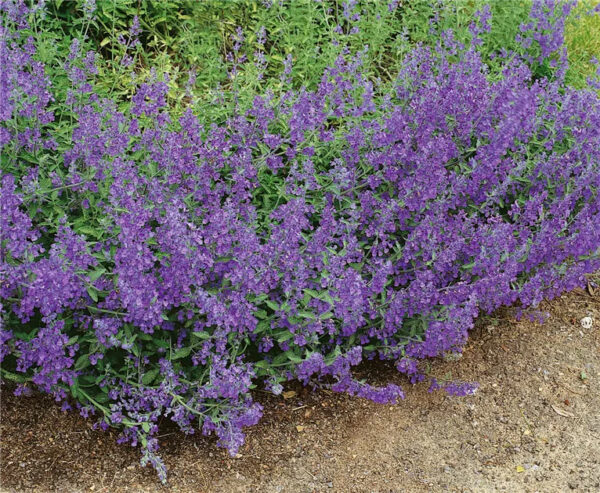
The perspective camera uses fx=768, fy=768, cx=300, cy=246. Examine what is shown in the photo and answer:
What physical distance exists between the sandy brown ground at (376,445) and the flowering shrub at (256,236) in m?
0.13

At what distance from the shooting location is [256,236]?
3.15 m

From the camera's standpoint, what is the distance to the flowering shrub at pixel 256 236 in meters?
2.98

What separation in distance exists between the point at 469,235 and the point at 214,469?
1581 mm

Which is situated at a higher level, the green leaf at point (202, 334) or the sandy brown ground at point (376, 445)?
the green leaf at point (202, 334)

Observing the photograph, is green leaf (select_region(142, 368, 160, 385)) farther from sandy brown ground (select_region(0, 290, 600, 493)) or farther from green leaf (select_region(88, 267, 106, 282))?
green leaf (select_region(88, 267, 106, 282))

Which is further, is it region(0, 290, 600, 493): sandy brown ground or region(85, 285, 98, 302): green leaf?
region(0, 290, 600, 493): sandy brown ground

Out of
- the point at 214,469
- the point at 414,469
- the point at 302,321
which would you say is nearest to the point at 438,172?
the point at 302,321

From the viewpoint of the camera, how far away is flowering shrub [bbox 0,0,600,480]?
9.78ft

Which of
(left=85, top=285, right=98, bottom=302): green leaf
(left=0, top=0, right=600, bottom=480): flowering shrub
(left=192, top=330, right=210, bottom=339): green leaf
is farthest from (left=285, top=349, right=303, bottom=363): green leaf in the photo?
(left=85, top=285, right=98, bottom=302): green leaf

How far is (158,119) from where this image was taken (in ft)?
12.0

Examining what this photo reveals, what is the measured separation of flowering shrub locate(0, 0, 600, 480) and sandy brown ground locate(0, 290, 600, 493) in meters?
0.13

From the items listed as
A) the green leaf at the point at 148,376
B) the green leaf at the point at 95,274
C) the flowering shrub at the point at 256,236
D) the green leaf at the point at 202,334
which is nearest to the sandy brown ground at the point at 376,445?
the flowering shrub at the point at 256,236

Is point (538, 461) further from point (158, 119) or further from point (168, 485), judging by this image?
point (158, 119)

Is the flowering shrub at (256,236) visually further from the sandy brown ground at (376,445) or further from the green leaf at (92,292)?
the sandy brown ground at (376,445)
